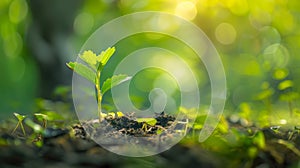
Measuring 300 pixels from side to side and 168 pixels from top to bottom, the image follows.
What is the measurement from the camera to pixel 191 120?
131 centimetres

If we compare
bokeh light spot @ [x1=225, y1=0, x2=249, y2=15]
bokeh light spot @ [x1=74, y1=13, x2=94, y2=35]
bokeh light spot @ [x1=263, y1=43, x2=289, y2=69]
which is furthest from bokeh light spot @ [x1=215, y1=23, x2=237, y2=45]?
bokeh light spot @ [x1=74, y1=13, x2=94, y2=35]

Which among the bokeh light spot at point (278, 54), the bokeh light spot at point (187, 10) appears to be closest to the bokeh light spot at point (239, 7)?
the bokeh light spot at point (187, 10)

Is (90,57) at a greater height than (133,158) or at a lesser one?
greater

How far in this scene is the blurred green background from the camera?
16.2ft

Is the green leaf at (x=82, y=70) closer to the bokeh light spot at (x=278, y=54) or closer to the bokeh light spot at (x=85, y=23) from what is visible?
the bokeh light spot at (x=278, y=54)

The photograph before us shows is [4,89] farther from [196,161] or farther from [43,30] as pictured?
[196,161]

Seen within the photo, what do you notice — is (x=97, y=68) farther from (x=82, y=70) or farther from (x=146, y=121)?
(x=146, y=121)

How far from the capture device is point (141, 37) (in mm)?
8984

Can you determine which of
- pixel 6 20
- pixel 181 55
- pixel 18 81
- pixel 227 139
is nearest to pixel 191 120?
pixel 227 139

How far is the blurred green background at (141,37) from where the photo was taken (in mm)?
4938

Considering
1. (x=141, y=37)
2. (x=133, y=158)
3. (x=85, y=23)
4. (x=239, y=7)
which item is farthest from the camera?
(x=85, y=23)

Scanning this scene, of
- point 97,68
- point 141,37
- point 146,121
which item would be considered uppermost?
point 141,37

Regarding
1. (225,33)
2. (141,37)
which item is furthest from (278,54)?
(141,37)

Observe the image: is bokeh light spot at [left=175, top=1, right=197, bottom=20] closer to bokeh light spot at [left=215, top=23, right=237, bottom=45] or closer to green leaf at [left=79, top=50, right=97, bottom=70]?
bokeh light spot at [left=215, top=23, right=237, bottom=45]
